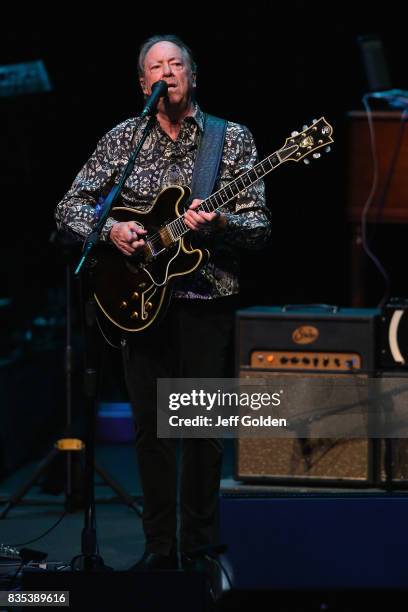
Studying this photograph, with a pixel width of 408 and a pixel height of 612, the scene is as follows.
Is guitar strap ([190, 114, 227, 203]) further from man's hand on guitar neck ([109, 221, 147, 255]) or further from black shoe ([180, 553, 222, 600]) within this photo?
black shoe ([180, 553, 222, 600])

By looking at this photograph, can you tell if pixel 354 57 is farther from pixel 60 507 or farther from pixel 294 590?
pixel 294 590

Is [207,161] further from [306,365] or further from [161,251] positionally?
[306,365]

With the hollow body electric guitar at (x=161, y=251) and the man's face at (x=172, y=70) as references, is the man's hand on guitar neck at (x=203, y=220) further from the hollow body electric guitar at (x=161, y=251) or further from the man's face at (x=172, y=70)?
the man's face at (x=172, y=70)

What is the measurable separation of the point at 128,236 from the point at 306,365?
923mm

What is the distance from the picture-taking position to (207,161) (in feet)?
11.4

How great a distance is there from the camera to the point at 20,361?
5.86 metres

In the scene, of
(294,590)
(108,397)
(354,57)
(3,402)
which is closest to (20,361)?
(3,402)

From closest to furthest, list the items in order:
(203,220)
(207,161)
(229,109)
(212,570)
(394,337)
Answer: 1. (212,570)
2. (203,220)
3. (207,161)
4. (394,337)
5. (229,109)

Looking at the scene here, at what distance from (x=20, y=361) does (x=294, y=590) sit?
305 centimetres

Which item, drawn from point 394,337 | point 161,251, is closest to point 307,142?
point 161,251

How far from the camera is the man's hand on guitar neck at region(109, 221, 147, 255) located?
3.36 meters

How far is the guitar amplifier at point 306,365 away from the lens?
390cm

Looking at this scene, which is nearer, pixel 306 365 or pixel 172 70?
pixel 172 70

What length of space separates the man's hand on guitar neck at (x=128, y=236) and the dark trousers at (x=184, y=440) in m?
0.24
